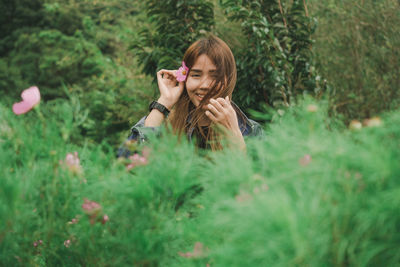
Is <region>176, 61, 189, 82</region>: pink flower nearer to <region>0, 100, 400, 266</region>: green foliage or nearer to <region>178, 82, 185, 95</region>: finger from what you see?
<region>178, 82, 185, 95</region>: finger

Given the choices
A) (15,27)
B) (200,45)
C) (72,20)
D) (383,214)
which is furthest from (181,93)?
(15,27)

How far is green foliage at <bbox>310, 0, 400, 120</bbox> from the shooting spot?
12.9ft

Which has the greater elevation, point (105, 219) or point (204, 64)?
point (105, 219)

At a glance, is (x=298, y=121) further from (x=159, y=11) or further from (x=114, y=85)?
(x=114, y=85)

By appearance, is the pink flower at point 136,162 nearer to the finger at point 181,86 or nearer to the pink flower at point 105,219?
the pink flower at point 105,219

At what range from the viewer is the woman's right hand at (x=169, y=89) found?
2.32 m

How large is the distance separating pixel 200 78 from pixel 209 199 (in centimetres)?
161

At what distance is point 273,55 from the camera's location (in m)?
3.08

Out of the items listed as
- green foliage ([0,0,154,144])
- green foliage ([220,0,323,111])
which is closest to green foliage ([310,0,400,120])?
green foliage ([220,0,323,111])

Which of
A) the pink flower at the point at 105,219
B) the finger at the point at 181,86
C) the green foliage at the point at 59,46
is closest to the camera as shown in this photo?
the pink flower at the point at 105,219

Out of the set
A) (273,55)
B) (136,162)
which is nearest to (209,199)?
(136,162)

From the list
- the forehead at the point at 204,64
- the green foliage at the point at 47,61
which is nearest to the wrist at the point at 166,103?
the forehead at the point at 204,64

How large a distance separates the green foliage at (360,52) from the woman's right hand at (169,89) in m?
1.88

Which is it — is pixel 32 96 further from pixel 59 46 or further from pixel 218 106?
pixel 59 46
